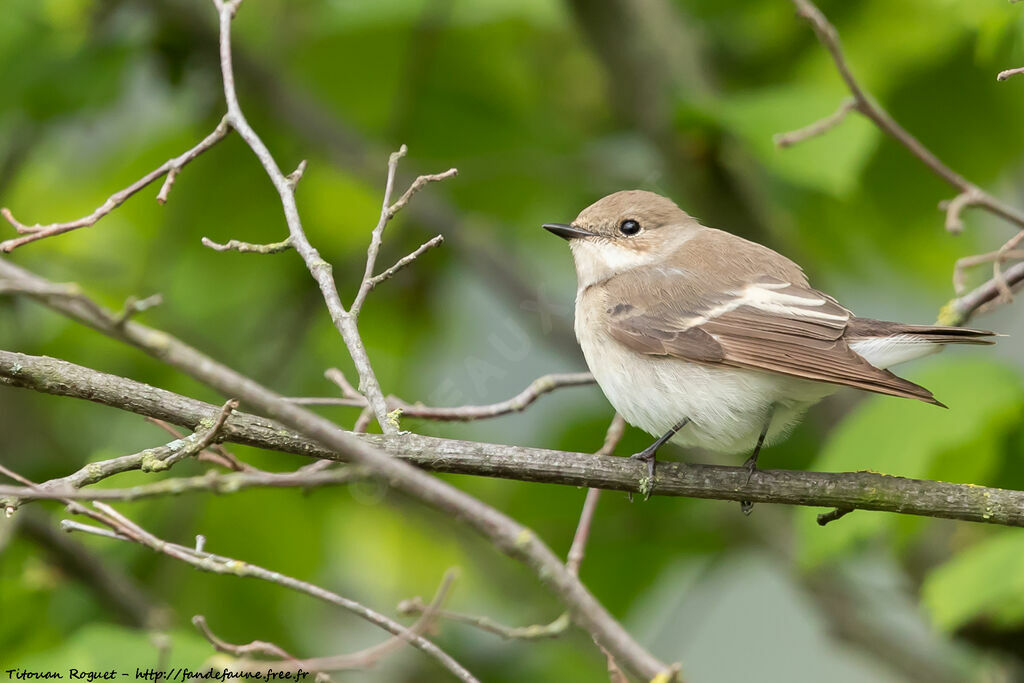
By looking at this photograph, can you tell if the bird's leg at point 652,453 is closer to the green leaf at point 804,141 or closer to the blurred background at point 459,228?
the green leaf at point 804,141

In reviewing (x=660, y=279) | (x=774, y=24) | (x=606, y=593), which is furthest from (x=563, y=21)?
(x=606, y=593)

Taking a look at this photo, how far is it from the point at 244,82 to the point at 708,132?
2603 mm

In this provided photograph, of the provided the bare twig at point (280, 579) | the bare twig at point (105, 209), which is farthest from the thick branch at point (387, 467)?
the bare twig at point (105, 209)

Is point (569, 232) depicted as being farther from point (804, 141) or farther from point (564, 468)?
point (564, 468)

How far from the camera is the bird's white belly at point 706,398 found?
3.87 metres

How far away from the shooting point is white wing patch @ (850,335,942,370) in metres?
3.63

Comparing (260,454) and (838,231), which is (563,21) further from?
(260,454)

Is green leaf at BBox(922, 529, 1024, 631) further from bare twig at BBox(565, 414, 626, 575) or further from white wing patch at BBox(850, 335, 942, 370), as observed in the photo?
bare twig at BBox(565, 414, 626, 575)

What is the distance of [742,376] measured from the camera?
3883 millimetres

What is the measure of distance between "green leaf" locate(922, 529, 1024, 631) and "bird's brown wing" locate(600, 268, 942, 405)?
3.30ft

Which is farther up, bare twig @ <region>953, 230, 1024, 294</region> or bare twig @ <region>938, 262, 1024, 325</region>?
bare twig @ <region>953, 230, 1024, 294</region>

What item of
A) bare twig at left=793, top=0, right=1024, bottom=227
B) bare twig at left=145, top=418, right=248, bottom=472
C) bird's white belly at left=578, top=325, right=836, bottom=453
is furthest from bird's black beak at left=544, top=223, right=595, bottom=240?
bare twig at left=145, top=418, right=248, bottom=472

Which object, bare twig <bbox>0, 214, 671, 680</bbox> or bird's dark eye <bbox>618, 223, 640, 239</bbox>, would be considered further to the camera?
bird's dark eye <bbox>618, 223, 640, 239</bbox>

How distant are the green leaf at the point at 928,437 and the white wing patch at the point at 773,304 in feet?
1.77
